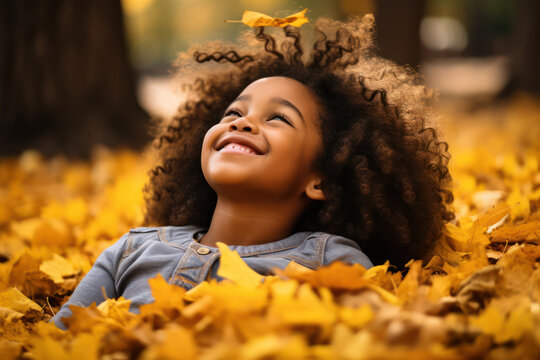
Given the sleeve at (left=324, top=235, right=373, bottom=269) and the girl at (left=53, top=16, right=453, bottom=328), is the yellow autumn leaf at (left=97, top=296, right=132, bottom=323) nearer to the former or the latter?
the girl at (left=53, top=16, right=453, bottom=328)

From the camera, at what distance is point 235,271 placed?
5.49 ft

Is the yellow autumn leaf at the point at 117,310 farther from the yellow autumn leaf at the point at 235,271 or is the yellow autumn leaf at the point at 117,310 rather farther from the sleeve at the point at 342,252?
the sleeve at the point at 342,252

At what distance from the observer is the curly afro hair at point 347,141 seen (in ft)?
6.97

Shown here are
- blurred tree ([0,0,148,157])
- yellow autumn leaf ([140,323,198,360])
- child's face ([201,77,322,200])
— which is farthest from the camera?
blurred tree ([0,0,148,157])

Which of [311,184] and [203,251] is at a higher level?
[311,184]

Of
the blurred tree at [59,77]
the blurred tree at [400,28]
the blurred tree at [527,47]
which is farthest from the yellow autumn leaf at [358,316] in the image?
the blurred tree at [527,47]

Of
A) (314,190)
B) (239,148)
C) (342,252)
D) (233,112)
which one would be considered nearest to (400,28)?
(233,112)

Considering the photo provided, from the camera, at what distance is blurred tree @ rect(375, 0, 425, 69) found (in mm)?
7246

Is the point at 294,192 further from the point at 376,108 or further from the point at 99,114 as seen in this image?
the point at 99,114

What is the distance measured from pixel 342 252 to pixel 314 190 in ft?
1.06

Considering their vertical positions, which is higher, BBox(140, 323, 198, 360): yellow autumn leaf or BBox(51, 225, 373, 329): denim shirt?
BBox(140, 323, 198, 360): yellow autumn leaf

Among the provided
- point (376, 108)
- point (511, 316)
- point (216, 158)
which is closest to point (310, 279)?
point (511, 316)

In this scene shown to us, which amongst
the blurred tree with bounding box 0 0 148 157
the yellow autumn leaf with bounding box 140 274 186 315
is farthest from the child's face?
the blurred tree with bounding box 0 0 148 157

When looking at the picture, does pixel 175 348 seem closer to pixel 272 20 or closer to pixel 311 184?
pixel 311 184
